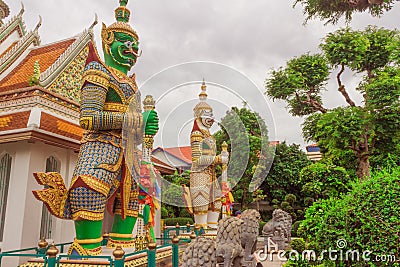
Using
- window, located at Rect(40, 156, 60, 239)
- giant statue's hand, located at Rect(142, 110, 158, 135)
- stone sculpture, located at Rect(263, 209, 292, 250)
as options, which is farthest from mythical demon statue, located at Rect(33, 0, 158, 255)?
stone sculpture, located at Rect(263, 209, 292, 250)

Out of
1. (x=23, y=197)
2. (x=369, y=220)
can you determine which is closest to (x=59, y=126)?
(x=23, y=197)

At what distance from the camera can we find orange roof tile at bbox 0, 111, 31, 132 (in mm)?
6399

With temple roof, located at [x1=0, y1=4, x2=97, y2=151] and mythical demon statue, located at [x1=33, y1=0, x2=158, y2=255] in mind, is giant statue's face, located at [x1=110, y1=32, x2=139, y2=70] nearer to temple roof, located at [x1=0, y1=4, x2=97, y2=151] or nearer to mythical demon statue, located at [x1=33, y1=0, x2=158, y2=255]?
mythical demon statue, located at [x1=33, y1=0, x2=158, y2=255]

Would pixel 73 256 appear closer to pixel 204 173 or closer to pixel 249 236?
pixel 249 236

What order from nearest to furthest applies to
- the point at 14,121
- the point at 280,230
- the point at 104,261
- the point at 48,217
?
the point at 104,261, the point at 14,121, the point at 48,217, the point at 280,230

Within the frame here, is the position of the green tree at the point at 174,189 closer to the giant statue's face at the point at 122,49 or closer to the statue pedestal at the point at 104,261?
the statue pedestal at the point at 104,261

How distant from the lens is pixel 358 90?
33.7ft

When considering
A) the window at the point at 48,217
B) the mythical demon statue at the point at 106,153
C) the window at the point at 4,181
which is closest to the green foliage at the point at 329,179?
the mythical demon statue at the point at 106,153

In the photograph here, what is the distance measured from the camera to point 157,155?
10422mm

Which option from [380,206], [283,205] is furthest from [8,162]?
[283,205]

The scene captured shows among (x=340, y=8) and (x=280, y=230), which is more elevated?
(x=340, y=8)

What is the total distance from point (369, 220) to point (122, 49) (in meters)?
4.41

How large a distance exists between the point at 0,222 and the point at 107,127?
3443 mm

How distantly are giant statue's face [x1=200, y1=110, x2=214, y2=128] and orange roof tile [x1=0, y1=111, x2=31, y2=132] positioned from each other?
4720 millimetres
